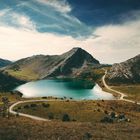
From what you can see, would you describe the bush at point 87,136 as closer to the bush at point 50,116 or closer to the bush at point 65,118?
the bush at point 65,118

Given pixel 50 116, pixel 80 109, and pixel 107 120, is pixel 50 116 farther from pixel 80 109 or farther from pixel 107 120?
pixel 107 120

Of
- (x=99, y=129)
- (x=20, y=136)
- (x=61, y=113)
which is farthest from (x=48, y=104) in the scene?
(x=20, y=136)

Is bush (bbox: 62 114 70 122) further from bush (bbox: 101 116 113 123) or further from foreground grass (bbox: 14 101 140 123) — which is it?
bush (bbox: 101 116 113 123)

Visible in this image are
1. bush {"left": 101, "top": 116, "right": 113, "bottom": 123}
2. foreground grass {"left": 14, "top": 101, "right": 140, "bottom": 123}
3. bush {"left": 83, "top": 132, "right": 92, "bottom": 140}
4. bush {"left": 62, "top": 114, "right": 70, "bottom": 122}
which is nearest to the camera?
bush {"left": 83, "top": 132, "right": 92, "bottom": 140}

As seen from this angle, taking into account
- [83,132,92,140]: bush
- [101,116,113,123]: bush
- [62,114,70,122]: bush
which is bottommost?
[101,116,113,123]: bush

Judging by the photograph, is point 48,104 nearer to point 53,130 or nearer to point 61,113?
point 61,113

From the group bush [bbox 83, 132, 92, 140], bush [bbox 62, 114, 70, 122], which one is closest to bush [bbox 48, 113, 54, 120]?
bush [bbox 62, 114, 70, 122]

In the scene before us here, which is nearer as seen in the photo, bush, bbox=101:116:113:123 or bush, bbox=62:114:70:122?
bush, bbox=62:114:70:122

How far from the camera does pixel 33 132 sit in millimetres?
70688

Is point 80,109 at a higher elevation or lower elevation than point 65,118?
higher

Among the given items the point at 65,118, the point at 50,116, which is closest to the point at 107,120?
the point at 65,118

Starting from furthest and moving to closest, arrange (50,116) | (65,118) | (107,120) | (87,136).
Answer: (50,116), (107,120), (65,118), (87,136)

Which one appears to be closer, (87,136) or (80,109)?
(87,136)

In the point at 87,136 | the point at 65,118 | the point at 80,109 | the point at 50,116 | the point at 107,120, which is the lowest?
the point at 107,120
